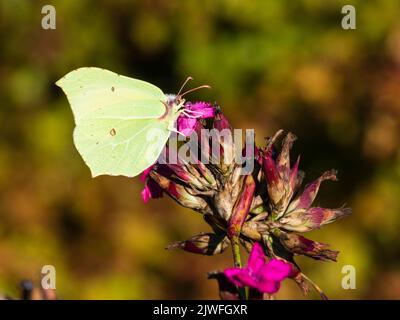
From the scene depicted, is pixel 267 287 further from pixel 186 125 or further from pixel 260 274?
pixel 186 125

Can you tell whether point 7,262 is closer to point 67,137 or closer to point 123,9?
point 67,137

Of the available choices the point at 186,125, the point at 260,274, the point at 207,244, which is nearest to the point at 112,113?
the point at 186,125

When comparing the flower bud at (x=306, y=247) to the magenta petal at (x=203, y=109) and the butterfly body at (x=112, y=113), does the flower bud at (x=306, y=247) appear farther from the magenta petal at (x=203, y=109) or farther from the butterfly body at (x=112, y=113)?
the butterfly body at (x=112, y=113)

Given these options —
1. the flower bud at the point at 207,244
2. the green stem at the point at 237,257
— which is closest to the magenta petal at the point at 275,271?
the green stem at the point at 237,257

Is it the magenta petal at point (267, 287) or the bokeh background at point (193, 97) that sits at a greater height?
the bokeh background at point (193, 97)
